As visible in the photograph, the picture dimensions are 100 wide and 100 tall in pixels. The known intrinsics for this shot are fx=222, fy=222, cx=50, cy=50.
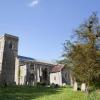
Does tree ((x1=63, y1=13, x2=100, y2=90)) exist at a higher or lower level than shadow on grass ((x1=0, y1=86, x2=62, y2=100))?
higher

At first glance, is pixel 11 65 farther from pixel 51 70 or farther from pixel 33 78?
pixel 51 70

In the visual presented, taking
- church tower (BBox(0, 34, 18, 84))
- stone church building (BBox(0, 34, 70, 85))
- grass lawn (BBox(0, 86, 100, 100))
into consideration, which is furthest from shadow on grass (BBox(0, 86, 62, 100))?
stone church building (BBox(0, 34, 70, 85))

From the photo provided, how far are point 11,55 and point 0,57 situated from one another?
391 centimetres

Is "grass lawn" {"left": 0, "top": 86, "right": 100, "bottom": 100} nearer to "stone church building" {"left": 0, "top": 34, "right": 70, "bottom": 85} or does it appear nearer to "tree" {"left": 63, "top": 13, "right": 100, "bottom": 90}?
"tree" {"left": 63, "top": 13, "right": 100, "bottom": 90}

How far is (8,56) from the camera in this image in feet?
246

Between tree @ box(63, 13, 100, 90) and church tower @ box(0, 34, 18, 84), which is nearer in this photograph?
tree @ box(63, 13, 100, 90)

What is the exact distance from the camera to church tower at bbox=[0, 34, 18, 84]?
72250mm

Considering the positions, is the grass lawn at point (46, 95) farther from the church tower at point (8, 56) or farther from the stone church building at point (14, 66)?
the stone church building at point (14, 66)

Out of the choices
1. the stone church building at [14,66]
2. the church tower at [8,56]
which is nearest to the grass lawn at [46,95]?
the church tower at [8,56]

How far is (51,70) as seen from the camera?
269 feet

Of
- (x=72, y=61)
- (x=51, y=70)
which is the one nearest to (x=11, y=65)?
(x=51, y=70)

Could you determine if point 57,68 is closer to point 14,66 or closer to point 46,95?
point 14,66

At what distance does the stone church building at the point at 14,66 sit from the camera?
7288 cm

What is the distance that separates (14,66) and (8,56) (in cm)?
399
